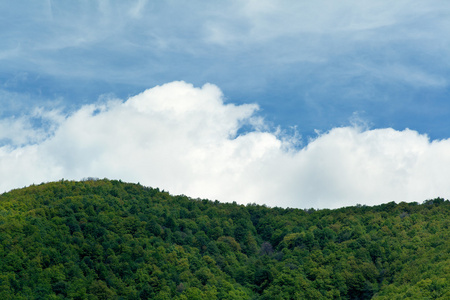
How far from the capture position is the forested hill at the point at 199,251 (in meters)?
109

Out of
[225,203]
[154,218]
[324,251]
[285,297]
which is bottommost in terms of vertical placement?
[285,297]

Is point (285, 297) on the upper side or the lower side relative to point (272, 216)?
lower

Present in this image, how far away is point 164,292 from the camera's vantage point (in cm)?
11200

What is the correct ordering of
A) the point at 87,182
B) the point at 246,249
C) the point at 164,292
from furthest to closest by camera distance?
the point at 87,182
the point at 246,249
the point at 164,292

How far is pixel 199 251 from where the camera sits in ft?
442

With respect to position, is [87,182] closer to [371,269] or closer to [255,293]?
[255,293]

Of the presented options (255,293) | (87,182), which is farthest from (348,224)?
(87,182)

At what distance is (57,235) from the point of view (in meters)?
119

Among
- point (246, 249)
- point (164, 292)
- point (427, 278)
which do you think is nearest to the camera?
point (427, 278)

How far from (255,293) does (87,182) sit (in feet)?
191

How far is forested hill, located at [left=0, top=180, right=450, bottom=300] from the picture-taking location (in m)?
109

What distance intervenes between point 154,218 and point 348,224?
4730 cm

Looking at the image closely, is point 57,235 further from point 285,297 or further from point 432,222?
point 432,222

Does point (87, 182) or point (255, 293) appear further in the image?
point (87, 182)
